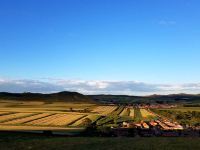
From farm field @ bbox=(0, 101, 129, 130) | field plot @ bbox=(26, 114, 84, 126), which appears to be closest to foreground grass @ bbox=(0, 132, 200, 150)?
farm field @ bbox=(0, 101, 129, 130)

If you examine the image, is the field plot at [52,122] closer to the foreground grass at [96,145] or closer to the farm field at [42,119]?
the farm field at [42,119]

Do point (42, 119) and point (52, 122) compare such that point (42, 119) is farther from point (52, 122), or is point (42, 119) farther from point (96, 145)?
point (96, 145)

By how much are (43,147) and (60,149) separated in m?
2.02

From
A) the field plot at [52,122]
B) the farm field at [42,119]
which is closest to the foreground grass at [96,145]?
the farm field at [42,119]

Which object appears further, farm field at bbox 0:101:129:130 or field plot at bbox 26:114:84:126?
field plot at bbox 26:114:84:126

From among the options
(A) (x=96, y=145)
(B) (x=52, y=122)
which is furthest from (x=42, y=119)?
(A) (x=96, y=145)

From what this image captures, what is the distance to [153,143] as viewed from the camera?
35.7m

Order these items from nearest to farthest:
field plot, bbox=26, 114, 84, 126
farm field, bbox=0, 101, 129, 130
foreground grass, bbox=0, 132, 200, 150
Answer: foreground grass, bbox=0, 132, 200, 150, farm field, bbox=0, 101, 129, 130, field plot, bbox=26, 114, 84, 126

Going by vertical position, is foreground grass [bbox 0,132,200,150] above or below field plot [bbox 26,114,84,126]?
above

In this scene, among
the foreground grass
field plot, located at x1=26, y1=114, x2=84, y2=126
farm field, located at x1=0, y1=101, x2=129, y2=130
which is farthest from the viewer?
field plot, located at x1=26, y1=114, x2=84, y2=126

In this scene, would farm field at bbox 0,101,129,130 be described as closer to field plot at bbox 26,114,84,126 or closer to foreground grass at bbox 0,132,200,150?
field plot at bbox 26,114,84,126

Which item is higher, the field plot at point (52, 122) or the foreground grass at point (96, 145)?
the foreground grass at point (96, 145)

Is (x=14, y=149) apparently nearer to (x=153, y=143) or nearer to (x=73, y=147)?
(x=73, y=147)

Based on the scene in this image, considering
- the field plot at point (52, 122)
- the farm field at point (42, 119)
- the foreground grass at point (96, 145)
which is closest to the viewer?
the foreground grass at point (96, 145)
